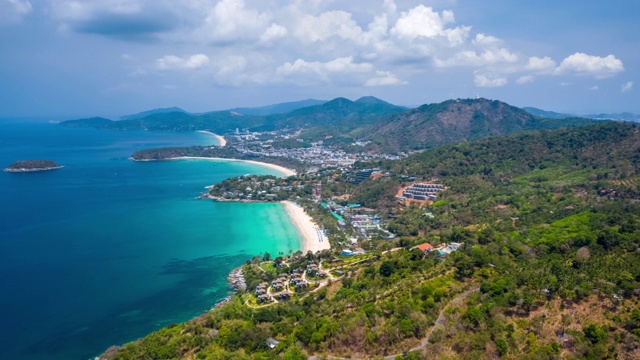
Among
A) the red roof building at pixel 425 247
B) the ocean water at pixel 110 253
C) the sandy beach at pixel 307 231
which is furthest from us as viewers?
the sandy beach at pixel 307 231

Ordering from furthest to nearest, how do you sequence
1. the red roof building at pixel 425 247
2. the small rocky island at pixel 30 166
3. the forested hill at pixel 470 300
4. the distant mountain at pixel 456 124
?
the distant mountain at pixel 456 124 → the small rocky island at pixel 30 166 → the red roof building at pixel 425 247 → the forested hill at pixel 470 300

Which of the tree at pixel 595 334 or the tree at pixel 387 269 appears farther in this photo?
the tree at pixel 387 269

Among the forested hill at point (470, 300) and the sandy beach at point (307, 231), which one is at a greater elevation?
the forested hill at point (470, 300)

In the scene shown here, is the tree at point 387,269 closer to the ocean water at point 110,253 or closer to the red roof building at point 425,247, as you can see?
the red roof building at point 425,247

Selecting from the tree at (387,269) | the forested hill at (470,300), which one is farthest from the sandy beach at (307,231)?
the tree at (387,269)

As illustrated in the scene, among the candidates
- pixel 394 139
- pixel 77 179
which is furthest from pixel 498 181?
pixel 77 179

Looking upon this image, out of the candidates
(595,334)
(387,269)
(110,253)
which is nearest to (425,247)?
(387,269)

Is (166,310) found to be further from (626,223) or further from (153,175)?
(153,175)
